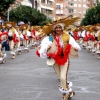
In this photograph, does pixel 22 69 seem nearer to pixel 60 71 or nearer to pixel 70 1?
pixel 60 71

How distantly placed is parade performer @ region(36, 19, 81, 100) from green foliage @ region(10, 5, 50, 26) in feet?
166

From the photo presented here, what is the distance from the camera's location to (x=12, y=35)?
2291cm

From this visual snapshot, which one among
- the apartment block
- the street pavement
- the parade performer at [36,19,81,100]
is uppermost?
the apartment block

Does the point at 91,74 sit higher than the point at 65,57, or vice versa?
the point at 65,57

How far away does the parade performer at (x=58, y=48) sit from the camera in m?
9.31

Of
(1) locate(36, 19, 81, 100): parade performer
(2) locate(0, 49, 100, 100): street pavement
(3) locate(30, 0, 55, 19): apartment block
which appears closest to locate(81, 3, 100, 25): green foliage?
(3) locate(30, 0, 55, 19): apartment block

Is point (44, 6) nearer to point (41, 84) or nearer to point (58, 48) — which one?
point (41, 84)

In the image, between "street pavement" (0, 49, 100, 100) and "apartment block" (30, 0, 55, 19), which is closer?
"street pavement" (0, 49, 100, 100)

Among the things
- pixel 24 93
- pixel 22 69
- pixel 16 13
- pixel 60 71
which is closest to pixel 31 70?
pixel 22 69

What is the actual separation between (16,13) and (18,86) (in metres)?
49.6

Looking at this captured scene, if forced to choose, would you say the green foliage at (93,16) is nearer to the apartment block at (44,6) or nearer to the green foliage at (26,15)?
the apartment block at (44,6)

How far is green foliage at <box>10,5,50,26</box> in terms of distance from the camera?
6091 cm

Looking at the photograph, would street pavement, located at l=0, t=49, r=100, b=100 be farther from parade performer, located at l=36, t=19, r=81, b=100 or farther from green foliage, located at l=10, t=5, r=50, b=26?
green foliage, located at l=10, t=5, r=50, b=26

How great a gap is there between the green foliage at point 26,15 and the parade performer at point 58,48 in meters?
50.6
